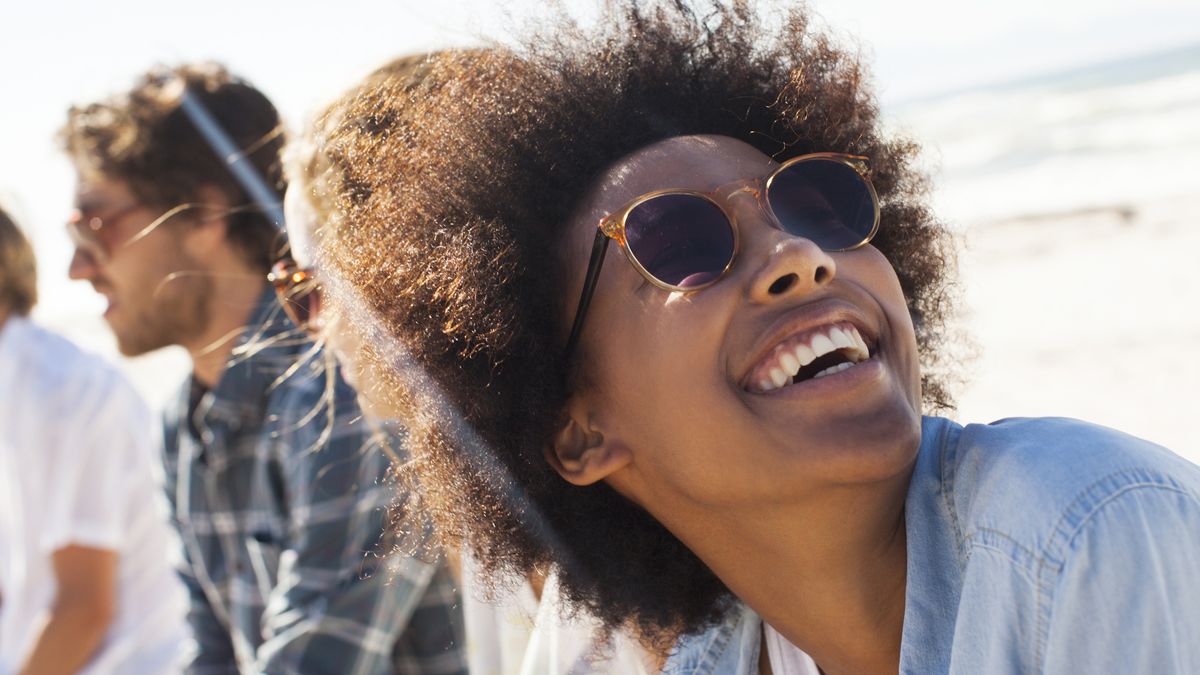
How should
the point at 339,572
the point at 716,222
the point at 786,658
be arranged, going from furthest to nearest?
the point at 339,572
the point at 786,658
the point at 716,222

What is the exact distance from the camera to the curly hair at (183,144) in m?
4.38

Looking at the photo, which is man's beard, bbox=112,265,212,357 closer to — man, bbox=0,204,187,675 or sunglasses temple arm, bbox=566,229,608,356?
man, bbox=0,204,187,675

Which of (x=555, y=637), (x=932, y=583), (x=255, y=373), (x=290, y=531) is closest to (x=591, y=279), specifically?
(x=932, y=583)

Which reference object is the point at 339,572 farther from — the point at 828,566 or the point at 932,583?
the point at 932,583

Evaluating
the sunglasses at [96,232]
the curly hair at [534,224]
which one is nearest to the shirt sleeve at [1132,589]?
the curly hair at [534,224]

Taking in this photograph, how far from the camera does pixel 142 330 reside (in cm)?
429

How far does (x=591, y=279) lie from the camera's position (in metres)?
2.18

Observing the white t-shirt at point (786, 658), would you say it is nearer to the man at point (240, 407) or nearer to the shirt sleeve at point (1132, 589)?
the shirt sleeve at point (1132, 589)

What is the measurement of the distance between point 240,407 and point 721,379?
221 centimetres

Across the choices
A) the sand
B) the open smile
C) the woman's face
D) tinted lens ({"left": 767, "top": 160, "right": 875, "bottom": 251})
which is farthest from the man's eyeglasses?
the sand

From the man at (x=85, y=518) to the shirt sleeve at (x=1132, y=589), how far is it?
3610mm

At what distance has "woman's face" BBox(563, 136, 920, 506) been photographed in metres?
1.95

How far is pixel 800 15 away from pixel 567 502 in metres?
1.21

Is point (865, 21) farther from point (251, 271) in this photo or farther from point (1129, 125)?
point (1129, 125)
